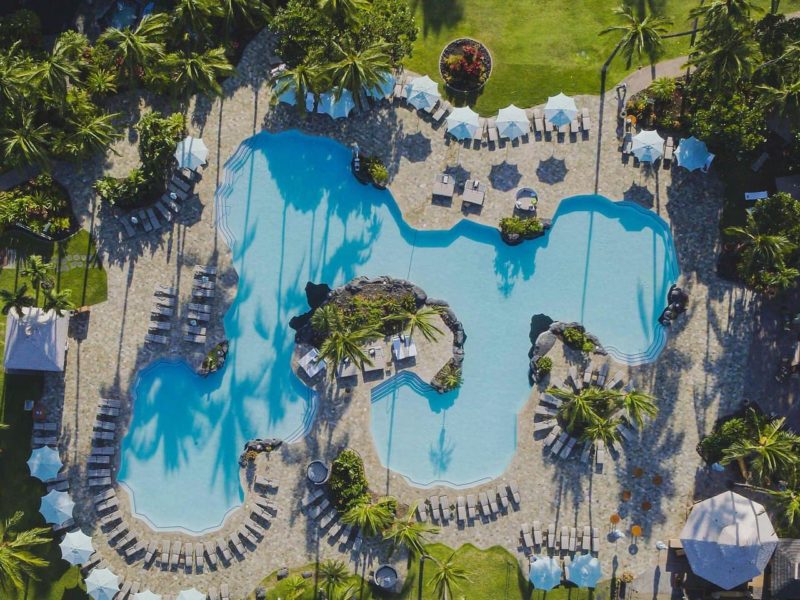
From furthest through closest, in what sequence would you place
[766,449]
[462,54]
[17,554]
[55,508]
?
[462,54], [55,508], [17,554], [766,449]

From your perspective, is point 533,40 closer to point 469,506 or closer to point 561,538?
point 469,506

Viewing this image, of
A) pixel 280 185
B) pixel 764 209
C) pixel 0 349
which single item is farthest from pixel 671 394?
pixel 0 349

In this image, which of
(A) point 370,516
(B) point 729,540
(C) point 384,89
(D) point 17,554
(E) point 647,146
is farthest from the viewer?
(C) point 384,89

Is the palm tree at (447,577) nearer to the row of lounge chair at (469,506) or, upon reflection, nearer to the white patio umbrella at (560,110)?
the row of lounge chair at (469,506)

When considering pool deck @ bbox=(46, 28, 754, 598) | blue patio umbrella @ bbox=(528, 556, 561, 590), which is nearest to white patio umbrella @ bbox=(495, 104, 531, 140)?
pool deck @ bbox=(46, 28, 754, 598)

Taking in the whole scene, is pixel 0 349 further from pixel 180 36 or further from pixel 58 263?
pixel 180 36

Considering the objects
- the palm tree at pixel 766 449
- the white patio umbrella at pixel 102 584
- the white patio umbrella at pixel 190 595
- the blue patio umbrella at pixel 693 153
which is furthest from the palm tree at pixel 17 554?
the blue patio umbrella at pixel 693 153

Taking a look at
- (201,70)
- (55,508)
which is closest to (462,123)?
(201,70)

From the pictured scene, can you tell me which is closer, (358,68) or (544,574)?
(358,68)
